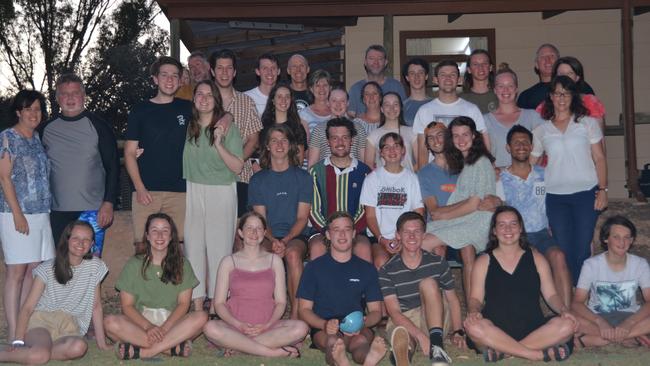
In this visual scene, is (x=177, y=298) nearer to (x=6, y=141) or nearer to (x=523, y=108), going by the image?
(x=6, y=141)

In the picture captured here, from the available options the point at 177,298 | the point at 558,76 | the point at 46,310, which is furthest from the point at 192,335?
the point at 558,76

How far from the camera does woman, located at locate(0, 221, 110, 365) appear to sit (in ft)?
22.3

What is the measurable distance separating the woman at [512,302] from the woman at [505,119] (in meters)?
1.30

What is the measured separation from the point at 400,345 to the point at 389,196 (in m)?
1.78

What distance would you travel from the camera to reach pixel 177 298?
7.07 meters

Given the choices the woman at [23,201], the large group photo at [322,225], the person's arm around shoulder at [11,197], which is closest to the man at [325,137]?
the large group photo at [322,225]

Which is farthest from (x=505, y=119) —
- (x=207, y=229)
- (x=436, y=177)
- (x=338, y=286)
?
(x=207, y=229)

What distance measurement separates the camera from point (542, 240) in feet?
24.9

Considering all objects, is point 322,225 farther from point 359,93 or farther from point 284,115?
point 359,93

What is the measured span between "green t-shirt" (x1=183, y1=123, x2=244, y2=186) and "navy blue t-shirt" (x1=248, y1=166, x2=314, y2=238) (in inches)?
10.8

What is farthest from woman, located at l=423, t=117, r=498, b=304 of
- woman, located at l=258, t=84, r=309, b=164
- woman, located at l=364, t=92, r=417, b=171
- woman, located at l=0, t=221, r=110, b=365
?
woman, located at l=0, t=221, r=110, b=365

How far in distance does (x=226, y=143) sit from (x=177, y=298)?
1355mm

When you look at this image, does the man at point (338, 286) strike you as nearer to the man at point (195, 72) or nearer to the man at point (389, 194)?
the man at point (389, 194)

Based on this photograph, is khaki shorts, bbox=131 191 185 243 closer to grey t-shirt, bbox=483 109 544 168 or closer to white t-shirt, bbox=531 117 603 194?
grey t-shirt, bbox=483 109 544 168
